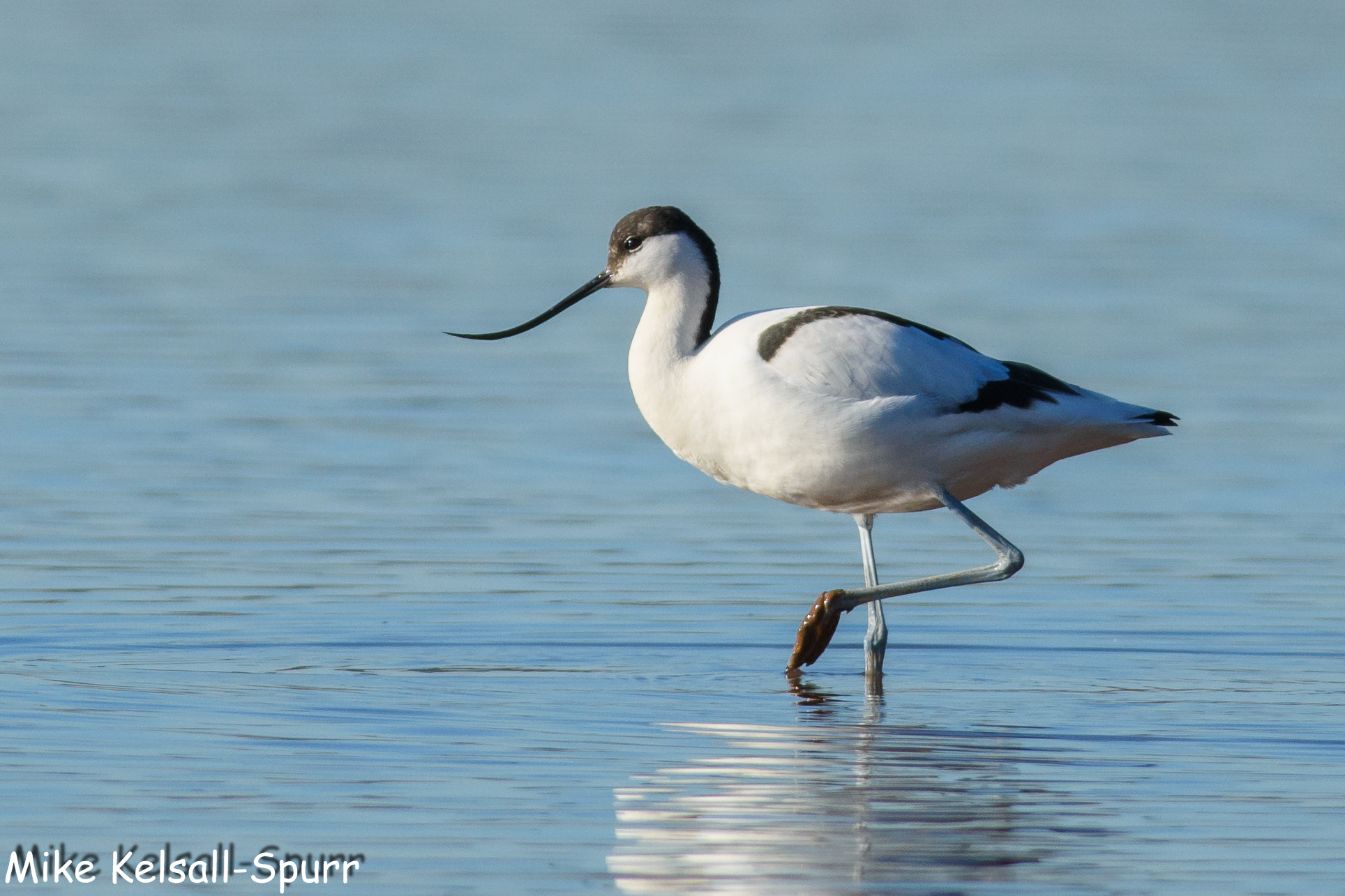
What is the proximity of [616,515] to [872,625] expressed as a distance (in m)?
2.60

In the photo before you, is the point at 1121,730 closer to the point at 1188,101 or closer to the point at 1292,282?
the point at 1292,282

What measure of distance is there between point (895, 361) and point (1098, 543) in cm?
312

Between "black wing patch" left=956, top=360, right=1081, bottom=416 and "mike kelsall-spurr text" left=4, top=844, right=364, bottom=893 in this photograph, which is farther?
"black wing patch" left=956, top=360, right=1081, bottom=416

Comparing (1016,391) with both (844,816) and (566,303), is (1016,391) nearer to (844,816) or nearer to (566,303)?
(566,303)

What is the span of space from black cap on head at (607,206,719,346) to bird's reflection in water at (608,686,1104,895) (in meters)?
1.68

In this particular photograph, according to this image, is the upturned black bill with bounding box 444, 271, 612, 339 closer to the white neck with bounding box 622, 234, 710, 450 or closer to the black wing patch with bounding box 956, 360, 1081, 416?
the white neck with bounding box 622, 234, 710, 450

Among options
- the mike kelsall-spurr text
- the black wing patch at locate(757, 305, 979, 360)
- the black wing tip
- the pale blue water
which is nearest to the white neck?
the black wing patch at locate(757, 305, 979, 360)

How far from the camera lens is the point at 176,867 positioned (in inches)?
237

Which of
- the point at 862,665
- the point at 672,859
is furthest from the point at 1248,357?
the point at 672,859

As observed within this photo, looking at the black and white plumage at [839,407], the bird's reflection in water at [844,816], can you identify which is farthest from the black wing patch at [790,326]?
the bird's reflection in water at [844,816]

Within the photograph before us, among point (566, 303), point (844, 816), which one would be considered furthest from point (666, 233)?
point (844, 816)

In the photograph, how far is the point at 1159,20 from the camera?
3491 cm

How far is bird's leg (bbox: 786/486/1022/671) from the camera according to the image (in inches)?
336

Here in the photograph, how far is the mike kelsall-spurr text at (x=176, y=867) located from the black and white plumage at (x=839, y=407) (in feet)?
8.73
